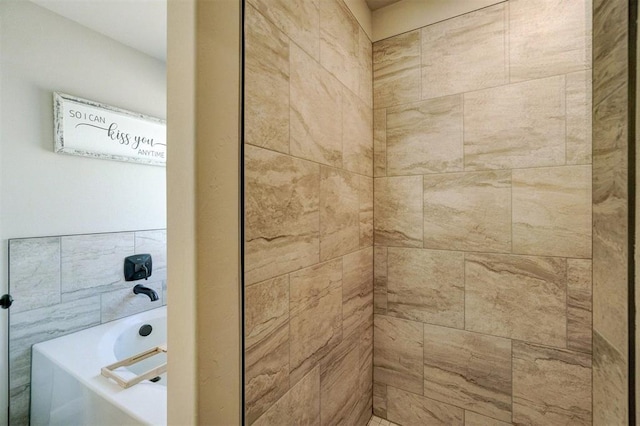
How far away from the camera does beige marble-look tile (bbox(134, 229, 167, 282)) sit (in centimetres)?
180

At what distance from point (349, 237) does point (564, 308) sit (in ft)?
2.72

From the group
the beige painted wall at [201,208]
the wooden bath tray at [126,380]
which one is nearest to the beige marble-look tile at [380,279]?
the beige painted wall at [201,208]

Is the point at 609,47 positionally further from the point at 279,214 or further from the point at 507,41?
the point at 507,41

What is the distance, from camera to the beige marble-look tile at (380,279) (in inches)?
52.8

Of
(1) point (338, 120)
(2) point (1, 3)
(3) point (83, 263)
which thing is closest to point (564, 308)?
(1) point (338, 120)

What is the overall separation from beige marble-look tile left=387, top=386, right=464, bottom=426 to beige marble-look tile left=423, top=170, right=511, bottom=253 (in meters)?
0.71

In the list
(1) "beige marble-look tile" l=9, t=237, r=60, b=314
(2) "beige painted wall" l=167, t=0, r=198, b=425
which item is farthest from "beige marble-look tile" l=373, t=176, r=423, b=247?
(1) "beige marble-look tile" l=9, t=237, r=60, b=314

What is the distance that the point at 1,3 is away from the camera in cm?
128

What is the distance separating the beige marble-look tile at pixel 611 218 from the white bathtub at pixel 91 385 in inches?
44.5

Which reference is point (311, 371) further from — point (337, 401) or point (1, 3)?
point (1, 3)

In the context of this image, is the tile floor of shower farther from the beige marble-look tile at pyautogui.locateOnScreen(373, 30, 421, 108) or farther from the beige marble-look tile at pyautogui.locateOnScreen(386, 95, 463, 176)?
the beige marble-look tile at pyautogui.locateOnScreen(373, 30, 421, 108)

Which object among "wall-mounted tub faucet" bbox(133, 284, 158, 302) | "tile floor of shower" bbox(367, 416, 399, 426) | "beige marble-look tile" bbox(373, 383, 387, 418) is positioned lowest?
"tile floor of shower" bbox(367, 416, 399, 426)

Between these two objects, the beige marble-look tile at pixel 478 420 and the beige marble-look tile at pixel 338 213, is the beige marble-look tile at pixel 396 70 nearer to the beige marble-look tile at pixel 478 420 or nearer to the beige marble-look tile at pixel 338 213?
the beige marble-look tile at pixel 338 213

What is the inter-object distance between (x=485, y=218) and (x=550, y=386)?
66cm
